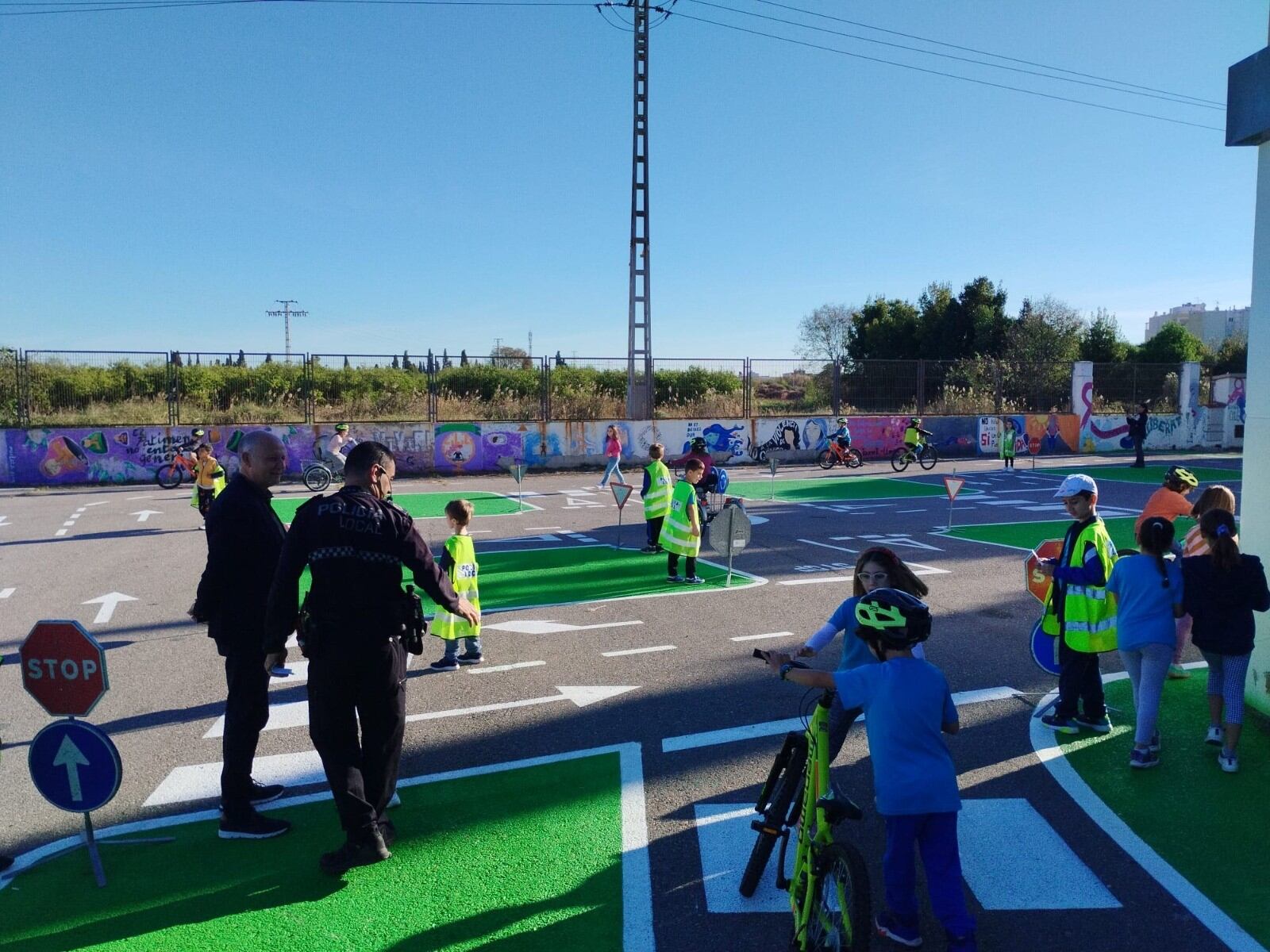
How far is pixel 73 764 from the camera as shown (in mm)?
4297

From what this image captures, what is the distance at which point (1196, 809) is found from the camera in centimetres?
500

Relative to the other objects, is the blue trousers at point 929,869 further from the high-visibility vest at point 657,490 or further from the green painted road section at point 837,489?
the green painted road section at point 837,489

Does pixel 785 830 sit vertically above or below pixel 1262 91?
below

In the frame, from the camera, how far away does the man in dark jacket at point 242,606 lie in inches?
186

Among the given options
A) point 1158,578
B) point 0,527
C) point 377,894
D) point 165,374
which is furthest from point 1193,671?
point 165,374

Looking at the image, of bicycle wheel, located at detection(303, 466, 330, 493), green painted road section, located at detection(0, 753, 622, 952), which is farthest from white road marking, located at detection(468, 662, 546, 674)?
bicycle wheel, located at detection(303, 466, 330, 493)

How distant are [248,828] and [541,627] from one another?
475cm

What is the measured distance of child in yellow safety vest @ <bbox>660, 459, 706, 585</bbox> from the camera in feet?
36.3

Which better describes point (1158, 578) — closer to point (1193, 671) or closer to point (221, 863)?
point (1193, 671)

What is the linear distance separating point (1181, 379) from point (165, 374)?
1567 inches

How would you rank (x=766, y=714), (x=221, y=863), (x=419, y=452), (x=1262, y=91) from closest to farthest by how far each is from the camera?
(x=221, y=863) → (x=1262, y=91) → (x=766, y=714) → (x=419, y=452)

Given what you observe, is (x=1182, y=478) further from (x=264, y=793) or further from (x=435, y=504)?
(x=435, y=504)

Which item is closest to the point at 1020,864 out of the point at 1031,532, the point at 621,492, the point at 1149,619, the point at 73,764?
the point at 1149,619

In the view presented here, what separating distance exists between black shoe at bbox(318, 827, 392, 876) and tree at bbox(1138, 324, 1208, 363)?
54.2m
